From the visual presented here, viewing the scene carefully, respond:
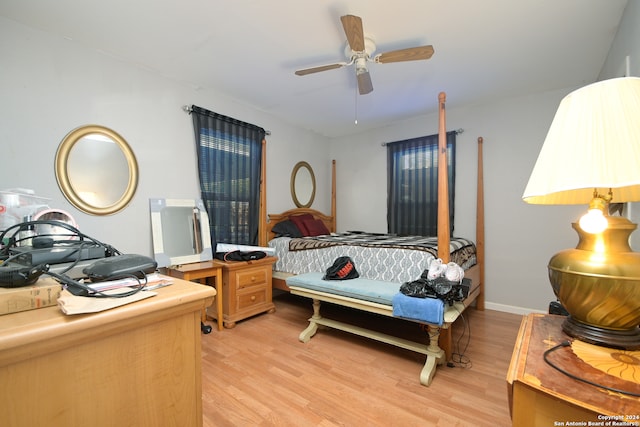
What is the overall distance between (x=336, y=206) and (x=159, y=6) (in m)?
3.48

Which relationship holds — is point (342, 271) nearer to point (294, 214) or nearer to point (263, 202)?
point (263, 202)

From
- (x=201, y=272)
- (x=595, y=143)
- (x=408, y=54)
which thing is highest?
(x=408, y=54)

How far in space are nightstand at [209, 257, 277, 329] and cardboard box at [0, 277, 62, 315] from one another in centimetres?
213

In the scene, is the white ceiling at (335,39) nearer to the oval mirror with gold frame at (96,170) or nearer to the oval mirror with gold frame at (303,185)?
the oval mirror with gold frame at (96,170)

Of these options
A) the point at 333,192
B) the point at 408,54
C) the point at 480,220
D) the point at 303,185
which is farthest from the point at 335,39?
the point at 333,192

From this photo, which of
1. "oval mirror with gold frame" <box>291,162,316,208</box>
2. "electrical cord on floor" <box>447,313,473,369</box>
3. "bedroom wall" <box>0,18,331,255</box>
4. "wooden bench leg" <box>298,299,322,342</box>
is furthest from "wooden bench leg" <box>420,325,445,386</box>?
"oval mirror with gold frame" <box>291,162,316,208</box>

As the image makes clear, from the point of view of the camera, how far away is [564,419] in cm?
57

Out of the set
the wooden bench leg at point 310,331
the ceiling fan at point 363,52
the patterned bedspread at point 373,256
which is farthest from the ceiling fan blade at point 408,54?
the wooden bench leg at point 310,331

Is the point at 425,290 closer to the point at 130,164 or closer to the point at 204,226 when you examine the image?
the point at 204,226

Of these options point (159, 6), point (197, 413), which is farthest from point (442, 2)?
point (197, 413)

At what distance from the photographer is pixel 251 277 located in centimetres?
281

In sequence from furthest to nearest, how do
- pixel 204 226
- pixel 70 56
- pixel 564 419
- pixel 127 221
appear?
pixel 204 226 < pixel 127 221 < pixel 70 56 < pixel 564 419

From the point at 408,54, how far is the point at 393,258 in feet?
5.38

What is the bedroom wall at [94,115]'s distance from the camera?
188cm
